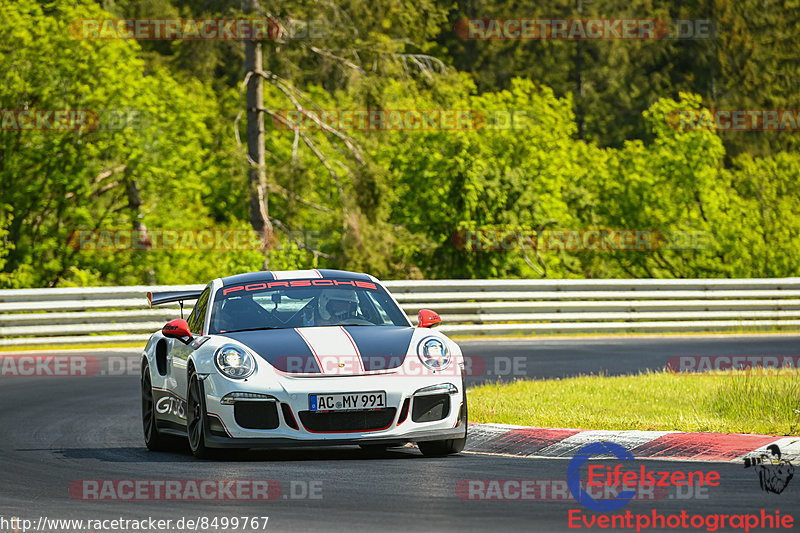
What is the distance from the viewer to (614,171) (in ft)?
165

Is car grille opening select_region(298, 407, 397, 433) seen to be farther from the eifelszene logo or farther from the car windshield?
the eifelszene logo

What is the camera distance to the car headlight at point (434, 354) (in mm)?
9867

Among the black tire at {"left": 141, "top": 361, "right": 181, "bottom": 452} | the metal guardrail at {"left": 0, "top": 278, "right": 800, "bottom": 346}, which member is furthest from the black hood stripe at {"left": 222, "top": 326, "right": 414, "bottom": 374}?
the metal guardrail at {"left": 0, "top": 278, "right": 800, "bottom": 346}

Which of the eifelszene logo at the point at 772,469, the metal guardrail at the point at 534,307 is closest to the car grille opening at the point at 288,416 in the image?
the eifelszene logo at the point at 772,469

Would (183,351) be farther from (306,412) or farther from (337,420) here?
(337,420)

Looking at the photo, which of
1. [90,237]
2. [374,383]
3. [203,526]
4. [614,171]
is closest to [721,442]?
[374,383]

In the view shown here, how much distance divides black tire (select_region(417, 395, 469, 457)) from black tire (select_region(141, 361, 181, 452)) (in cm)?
221

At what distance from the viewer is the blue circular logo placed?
7.25m

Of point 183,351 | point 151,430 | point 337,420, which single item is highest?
point 183,351

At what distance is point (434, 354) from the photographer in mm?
9945

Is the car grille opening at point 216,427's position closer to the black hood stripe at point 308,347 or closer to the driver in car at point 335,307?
the black hood stripe at point 308,347

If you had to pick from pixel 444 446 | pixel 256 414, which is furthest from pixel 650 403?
pixel 256 414

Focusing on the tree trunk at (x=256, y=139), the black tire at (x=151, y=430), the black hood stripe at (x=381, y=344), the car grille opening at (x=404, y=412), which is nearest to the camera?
the car grille opening at (x=404, y=412)

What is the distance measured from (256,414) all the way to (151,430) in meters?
1.88
